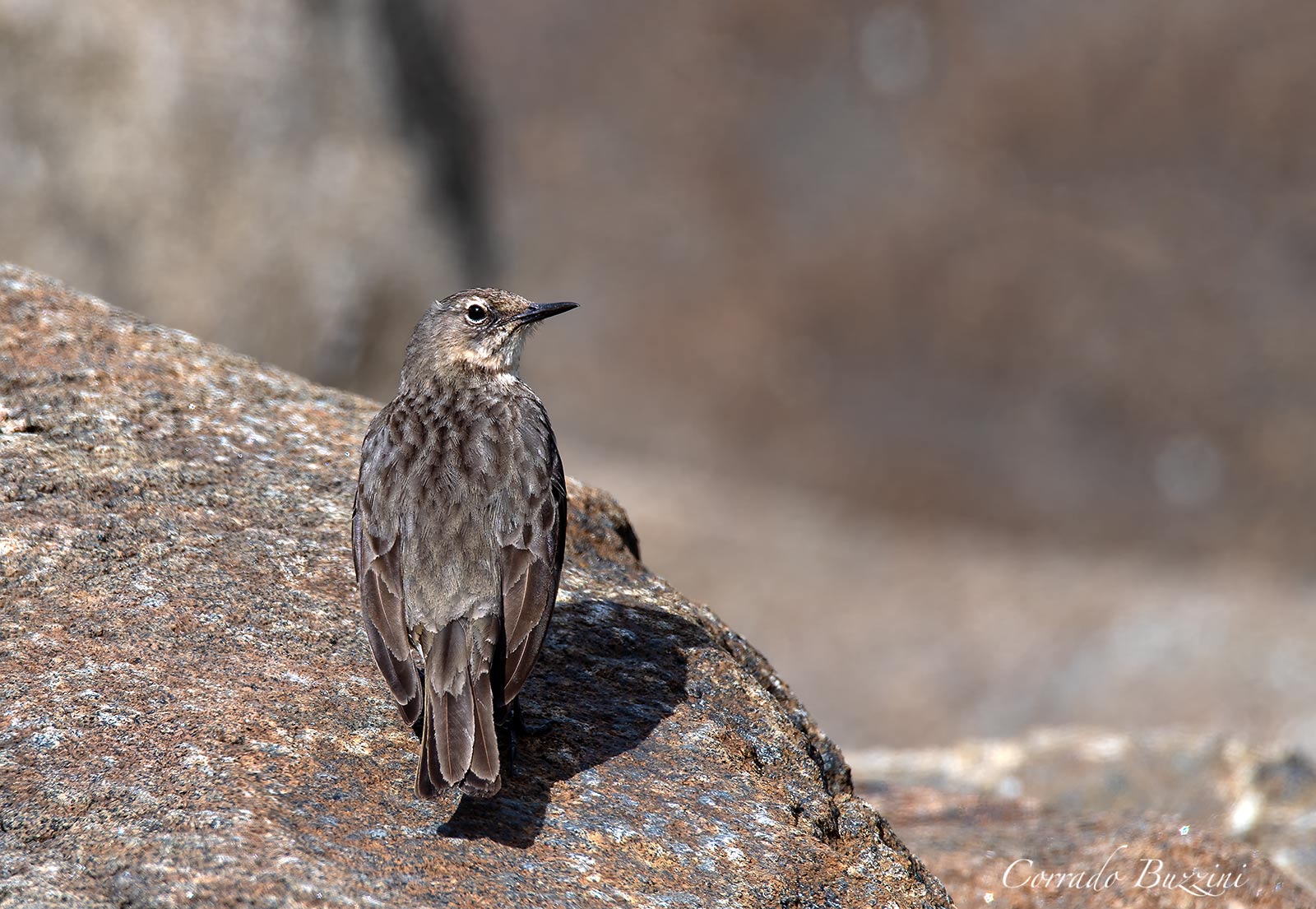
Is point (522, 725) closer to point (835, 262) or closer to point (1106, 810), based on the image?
point (1106, 810)

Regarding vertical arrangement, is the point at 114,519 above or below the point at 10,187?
below

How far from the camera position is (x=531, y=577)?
5.44 m

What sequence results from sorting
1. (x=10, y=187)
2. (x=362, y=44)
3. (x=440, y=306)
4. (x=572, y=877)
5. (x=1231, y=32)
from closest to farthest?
(x=572, y=877) < (x=440, y=306) < (x=10, y=187) < (x=362, y=44) < (x=1231, y=32)

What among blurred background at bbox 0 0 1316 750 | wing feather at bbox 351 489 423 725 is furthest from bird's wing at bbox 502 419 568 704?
blurred background at bbox 0 0 1316 750

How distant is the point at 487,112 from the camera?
21.4 m

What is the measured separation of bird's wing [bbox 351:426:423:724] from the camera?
5.05 m


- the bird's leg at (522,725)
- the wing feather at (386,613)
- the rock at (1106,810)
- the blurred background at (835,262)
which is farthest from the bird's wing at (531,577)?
the blurred background at (835,262)

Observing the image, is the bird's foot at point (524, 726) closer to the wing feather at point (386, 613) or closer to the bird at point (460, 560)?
the bird at point (460, 560)

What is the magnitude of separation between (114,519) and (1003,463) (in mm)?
14168

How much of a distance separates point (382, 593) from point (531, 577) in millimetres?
550

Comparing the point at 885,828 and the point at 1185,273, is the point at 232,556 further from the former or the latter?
the point at 1185,273

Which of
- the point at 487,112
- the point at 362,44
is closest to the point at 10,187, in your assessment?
the point at 362,44

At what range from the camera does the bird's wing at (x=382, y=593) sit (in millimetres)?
5051

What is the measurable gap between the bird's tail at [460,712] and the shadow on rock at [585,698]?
0.60 feet
